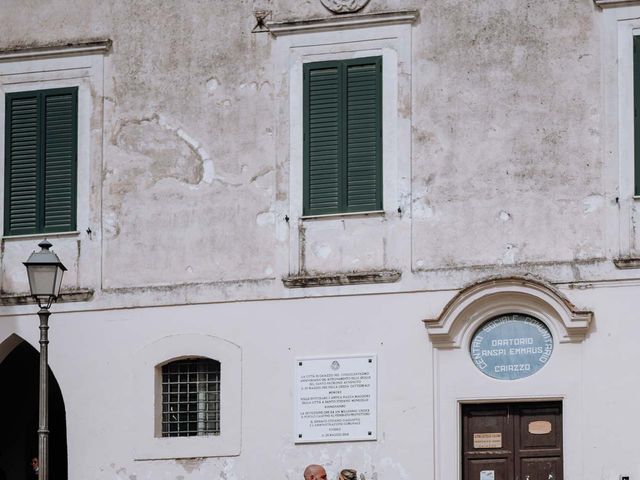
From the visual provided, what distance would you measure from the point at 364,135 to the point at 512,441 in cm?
412

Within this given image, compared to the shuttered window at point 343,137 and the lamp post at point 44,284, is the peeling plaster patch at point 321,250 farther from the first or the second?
the lamp post at point 44,284

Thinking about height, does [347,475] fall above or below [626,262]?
below

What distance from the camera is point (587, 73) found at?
963 inches

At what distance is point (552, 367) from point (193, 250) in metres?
4.81

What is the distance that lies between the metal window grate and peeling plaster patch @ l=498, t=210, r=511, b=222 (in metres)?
4.02

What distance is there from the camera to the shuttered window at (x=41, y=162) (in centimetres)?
2645

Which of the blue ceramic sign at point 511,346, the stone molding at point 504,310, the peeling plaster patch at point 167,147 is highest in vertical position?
the peeling plaster patch at point 167,147

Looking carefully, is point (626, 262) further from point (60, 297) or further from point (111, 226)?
point (60, 297)

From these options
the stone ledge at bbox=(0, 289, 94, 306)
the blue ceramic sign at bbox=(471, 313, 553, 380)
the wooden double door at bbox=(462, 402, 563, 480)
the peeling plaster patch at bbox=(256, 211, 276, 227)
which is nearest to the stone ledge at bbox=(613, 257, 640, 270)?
the blue ceramic sign at bbox=(471, 313, 553, 380)

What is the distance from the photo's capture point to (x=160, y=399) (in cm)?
2580

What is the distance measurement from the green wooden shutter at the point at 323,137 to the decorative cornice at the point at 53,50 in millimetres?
2825

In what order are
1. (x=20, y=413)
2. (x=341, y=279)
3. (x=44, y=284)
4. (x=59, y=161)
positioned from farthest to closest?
(x=20, y=413), (x=59, y=161), (x=341, y=279), (x=44, y=284)

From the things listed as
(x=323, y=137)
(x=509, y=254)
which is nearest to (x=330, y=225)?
(x=323, y=137)

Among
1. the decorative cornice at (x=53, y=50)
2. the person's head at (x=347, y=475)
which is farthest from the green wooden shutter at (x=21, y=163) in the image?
the person's head at (x=347, y=475)
